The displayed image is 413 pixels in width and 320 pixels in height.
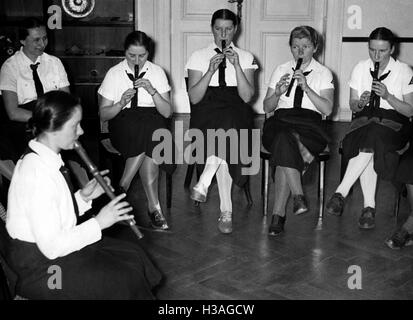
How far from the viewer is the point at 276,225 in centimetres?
337

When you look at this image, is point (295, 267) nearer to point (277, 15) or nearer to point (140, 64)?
point (140, 64)

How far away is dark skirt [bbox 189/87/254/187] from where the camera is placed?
3.51 metres

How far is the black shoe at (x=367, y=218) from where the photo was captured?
3451 millimetres

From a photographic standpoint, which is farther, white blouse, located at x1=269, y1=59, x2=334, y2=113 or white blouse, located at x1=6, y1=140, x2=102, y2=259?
white blouse, located at x1=269, y1=59, x2=334, y2=113

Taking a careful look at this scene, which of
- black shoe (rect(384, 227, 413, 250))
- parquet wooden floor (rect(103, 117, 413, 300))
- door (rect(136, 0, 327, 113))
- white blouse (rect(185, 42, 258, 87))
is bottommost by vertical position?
parquet wooden floor (rect(103, 117, 413, 300))

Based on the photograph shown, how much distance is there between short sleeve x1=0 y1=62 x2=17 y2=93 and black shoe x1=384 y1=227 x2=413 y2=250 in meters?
2.30

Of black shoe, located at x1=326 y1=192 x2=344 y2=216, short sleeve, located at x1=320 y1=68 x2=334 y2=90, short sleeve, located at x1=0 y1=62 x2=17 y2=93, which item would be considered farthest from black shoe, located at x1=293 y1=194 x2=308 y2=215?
short sleeve, located at x1=0 y1=62 x2=17 y2=93

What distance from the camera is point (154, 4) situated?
6113 millimetres

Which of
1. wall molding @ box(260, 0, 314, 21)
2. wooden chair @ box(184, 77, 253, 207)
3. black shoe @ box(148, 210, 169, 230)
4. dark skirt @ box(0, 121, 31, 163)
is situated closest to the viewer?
dark skirt @ box(0, 121, 31, 163)

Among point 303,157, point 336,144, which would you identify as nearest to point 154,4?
point 336,144

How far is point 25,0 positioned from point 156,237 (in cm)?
360

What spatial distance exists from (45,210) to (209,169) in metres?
1.73

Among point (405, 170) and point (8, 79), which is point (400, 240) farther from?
point (8, 79)

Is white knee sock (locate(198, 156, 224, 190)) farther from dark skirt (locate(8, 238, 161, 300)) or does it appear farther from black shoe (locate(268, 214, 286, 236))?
dark skirt (locate(8, 238, 161, 300))
